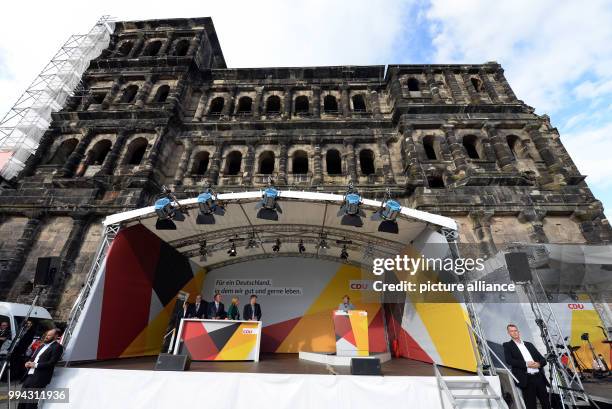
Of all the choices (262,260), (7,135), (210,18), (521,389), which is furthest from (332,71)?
(7,135)

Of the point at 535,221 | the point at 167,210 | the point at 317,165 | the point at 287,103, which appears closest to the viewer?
the point at 167,210

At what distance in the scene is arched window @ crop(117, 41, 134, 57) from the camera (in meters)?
20.6

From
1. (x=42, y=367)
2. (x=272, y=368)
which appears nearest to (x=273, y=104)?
(x=272, y=368)

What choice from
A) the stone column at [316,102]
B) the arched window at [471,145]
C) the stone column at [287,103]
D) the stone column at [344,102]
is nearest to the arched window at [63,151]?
the stone column at [287,103]

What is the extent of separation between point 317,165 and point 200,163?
701 cm

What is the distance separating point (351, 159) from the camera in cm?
1538

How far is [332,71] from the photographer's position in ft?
64.0

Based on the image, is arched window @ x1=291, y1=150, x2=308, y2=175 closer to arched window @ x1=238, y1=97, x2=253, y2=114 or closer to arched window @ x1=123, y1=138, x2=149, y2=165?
arched window @ x1=238, y1=97, x2=253, y2=114

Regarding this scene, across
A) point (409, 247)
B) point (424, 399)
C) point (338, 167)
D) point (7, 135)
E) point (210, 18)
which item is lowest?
point (424, 399)

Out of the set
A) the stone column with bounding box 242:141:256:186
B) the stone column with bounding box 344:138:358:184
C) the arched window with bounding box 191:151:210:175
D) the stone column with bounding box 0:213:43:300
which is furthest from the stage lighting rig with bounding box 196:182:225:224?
the stone column with bounding box 0:213:43:300

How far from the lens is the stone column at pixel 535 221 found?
12.0 metres

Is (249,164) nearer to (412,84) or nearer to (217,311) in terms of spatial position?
(217,311)

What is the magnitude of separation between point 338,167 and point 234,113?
7378 mm

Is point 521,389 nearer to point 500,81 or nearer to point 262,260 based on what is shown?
point 262,260
